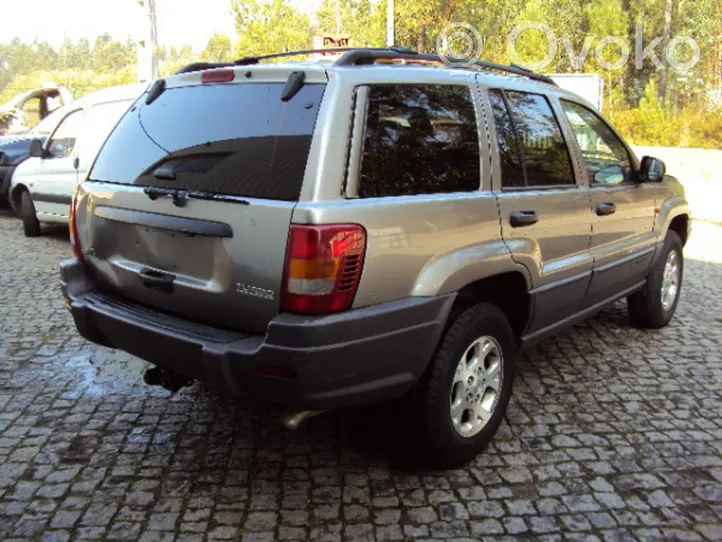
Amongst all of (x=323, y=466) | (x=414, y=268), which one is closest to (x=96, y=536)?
(x=323, y=466)

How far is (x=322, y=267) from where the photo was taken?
2.60 m

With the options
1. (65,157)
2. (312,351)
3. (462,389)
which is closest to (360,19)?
(65,157)

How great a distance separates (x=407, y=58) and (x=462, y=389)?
5.34ft

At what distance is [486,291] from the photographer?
348cm

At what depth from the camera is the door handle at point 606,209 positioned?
166 inches

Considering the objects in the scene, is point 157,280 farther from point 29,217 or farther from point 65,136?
point 29,217

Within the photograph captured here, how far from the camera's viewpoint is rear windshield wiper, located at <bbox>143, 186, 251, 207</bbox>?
2842mm

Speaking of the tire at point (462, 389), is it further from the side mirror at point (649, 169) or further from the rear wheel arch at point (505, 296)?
the side mirror at point (649, 169)

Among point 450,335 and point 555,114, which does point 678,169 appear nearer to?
point 555,114

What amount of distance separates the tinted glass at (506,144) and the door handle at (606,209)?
867mm

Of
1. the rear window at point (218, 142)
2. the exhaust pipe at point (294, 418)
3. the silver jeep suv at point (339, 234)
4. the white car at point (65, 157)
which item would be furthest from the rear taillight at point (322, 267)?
the white car at point (65, 157)

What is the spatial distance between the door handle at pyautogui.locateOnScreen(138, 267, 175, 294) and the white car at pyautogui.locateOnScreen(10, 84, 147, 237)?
5.11m

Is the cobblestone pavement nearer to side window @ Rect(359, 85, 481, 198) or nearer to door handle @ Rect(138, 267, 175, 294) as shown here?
door handle @ Rect(138, 267, 175, 294)

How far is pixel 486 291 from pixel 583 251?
0.95 m
